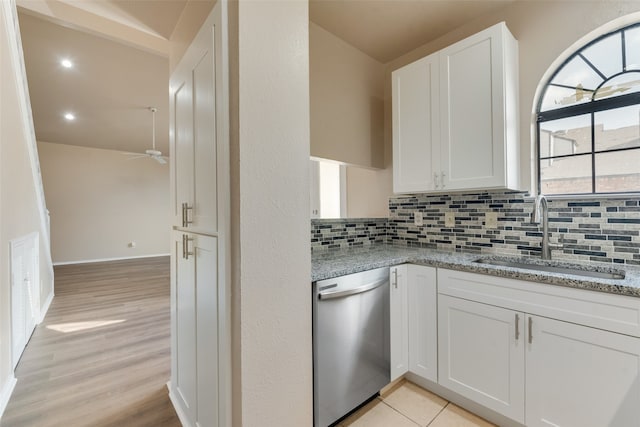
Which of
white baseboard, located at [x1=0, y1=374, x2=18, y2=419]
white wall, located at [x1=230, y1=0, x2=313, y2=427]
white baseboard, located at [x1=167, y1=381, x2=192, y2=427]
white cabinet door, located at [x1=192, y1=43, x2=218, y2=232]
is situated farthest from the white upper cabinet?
white baseboard, located at [x1=0, y1=374, x2=18, y2=419]

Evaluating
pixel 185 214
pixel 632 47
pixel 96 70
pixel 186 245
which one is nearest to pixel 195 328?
pixel 186 245

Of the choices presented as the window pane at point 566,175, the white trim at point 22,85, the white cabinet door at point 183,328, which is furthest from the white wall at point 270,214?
the white trim at point 22,85

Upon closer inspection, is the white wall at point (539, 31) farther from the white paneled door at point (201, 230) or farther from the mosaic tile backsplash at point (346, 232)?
the white paneled door at point (201, 230)

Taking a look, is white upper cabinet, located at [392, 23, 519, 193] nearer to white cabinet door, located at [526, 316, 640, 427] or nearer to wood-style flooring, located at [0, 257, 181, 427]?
white cabinet door, located at [526, 316, 640, 427]

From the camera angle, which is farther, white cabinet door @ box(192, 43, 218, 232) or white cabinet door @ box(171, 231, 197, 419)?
white cabinet door @ box(171, 231, 197, 419)

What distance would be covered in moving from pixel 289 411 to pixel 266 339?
0.37m

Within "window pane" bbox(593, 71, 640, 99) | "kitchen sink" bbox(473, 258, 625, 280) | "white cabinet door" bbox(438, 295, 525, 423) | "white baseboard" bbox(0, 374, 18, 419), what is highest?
"window pane" bbox(593, 71, 640, 99)

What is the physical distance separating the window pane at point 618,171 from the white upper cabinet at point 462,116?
431mm

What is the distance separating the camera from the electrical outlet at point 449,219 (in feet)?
7.27

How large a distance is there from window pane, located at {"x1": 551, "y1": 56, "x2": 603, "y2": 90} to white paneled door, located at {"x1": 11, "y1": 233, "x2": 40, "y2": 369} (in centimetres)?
415

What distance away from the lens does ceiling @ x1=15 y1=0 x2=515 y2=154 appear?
158 cm

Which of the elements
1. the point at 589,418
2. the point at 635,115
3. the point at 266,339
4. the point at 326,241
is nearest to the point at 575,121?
the point at 635,115

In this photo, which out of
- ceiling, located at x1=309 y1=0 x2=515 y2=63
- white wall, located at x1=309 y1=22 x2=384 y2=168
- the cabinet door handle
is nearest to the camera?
the cabinet door handle

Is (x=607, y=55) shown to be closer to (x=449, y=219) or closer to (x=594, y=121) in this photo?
(x=594, y=121)
